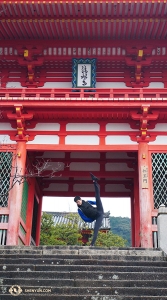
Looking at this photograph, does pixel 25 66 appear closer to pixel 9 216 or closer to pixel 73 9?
pixel 73 9

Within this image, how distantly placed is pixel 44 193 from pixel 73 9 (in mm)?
7191

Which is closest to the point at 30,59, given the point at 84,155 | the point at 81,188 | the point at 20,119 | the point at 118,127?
the point at 20,119

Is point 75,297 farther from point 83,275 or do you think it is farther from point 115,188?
point 115,188

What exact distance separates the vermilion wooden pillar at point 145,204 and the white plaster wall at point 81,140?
130 centimetres

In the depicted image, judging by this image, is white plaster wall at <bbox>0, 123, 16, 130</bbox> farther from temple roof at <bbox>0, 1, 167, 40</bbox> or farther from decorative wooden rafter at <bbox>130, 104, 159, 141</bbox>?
decorative wooden rafter at <bbox>130, 104, 159, 141</bbox>

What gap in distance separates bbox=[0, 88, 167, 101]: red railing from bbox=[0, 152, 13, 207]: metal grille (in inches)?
64.0

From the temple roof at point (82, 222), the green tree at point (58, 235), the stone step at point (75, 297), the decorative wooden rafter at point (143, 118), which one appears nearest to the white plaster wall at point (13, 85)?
the decorative wooden rafter at point (143, 118)

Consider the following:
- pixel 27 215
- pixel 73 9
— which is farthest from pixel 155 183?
pixel 73 9

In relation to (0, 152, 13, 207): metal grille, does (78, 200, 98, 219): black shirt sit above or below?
below

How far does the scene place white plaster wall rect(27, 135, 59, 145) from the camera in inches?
454

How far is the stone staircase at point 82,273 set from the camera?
5.91 m

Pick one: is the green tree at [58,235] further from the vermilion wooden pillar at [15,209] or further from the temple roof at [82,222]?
the vermilion wooden pillar at [15,209]

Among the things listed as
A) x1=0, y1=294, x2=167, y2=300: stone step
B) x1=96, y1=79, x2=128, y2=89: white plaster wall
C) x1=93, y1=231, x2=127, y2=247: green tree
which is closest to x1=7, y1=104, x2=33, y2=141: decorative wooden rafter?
x1=96, y1=79, x2=128, y2=89: white plaster wall

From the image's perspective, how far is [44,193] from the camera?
15641 millimetres
